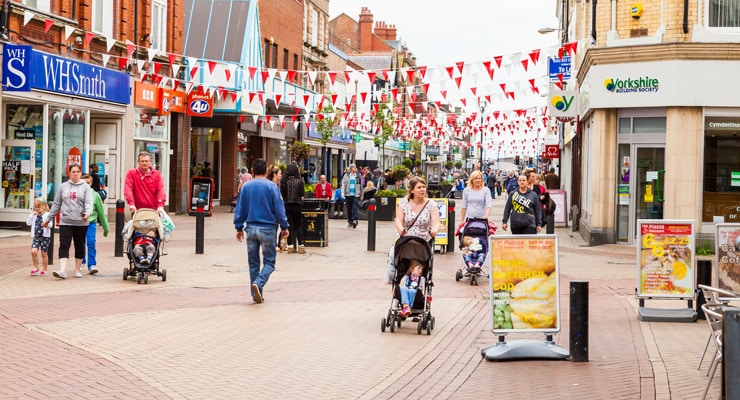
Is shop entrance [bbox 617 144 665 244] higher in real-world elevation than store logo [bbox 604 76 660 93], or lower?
lower

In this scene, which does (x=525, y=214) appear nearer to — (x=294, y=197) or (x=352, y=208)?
(x=294, y=197)

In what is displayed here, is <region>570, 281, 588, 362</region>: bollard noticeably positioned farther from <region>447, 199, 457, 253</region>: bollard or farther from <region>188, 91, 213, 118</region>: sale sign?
<region>188, 91, 213, 118</region>: sale sign

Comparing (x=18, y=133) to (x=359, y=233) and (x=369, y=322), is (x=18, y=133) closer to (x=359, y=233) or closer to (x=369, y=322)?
Answer: (x=359, y=233)

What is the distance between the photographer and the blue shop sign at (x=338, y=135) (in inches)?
2100

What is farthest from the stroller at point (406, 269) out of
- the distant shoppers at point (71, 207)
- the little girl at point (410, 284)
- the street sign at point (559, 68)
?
the street sign at point (559, 68)

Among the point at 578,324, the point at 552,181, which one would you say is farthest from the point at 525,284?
the point at 552,181

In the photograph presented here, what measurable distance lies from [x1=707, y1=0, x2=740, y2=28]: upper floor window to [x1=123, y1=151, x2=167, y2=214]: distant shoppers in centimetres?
1296

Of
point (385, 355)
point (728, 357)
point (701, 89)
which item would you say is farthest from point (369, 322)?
point (701, 89)

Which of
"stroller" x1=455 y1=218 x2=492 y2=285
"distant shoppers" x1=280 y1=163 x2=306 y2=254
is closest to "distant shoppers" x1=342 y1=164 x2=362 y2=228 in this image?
A: "distant shoppers" x1=280 y1=163 x2=306 y2=254

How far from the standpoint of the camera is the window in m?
25.7

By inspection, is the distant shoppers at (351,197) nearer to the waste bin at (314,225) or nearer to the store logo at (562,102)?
the store logo at (562,102)

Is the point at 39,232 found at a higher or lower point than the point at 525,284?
higher

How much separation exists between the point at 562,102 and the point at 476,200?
14815mm

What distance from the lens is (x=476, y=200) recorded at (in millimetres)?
15383
